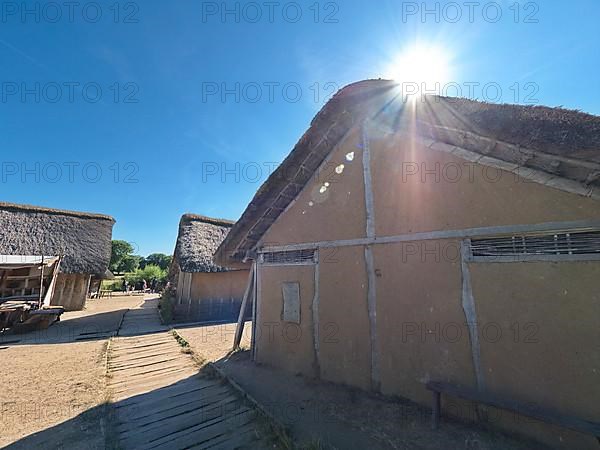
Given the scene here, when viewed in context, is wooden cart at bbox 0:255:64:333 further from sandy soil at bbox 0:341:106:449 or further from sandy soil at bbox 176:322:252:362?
sandy soil at bbox 176:322:252:362

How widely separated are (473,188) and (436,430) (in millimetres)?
3359

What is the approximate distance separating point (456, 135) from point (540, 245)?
71.8 inches

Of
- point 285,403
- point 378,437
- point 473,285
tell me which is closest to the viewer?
point 378,437

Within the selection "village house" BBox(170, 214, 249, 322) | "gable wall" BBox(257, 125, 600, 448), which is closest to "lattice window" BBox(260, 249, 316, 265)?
"gable wall" BBox(257, 125, 600, 448)

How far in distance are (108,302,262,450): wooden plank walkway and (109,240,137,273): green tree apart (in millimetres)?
48220

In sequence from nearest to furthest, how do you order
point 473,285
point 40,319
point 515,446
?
point 515,446
point 473,285
point 40,319

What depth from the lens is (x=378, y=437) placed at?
3502mm

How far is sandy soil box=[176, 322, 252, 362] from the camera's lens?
745 cm

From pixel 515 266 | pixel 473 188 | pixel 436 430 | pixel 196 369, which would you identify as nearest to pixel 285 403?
pixel 436 430

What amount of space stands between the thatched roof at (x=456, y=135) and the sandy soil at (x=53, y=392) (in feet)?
13.4

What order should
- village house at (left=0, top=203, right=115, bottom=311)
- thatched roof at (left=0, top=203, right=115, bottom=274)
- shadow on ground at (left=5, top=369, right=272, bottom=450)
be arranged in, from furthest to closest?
thatched roof at (left=0, top=203, right=115, bottom=274)
village house at (left=0, top=203, right=115, bottom=311)
shadow on ground at (left=5, top=369, right=272, bottom=450)

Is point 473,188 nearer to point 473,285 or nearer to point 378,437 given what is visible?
point 473,285

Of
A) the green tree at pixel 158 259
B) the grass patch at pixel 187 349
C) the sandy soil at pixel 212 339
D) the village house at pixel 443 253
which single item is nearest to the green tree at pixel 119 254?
the green tree at pixel 158 259

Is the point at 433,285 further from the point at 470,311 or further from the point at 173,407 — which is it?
the point at 173,407
